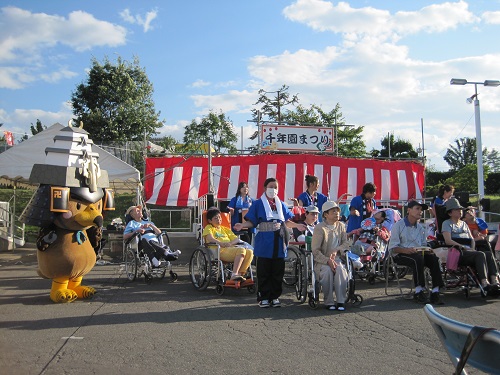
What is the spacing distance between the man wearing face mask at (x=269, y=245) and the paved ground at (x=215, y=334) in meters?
0.26

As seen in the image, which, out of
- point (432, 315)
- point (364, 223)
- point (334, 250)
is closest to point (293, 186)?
point (364, 223)

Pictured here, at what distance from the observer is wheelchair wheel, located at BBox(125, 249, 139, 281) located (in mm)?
8992

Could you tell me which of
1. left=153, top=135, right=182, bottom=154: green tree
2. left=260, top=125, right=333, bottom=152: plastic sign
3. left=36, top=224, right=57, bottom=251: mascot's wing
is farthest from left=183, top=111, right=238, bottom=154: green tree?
left=36, top=224, right=57, bottom=251: mascot's wing

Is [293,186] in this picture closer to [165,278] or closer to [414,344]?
[165,278]

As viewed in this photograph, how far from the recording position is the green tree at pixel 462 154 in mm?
41469

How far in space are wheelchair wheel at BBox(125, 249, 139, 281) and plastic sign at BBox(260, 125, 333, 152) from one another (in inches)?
269

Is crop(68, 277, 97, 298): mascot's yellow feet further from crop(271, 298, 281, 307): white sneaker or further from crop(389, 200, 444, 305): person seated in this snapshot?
crop(389, 200, 444, 305): person seated

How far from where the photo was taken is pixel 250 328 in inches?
221

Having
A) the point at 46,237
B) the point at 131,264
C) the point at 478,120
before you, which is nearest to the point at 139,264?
the point at 131,264

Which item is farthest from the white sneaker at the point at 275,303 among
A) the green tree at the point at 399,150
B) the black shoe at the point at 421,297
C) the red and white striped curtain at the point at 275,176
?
the green tree at the point at 399,150

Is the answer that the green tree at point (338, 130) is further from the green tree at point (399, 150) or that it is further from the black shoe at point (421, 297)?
the black shoe at point (421, 297)

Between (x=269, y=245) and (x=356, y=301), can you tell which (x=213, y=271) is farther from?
(x=356, y=301)

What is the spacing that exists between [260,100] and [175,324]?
79.6ft

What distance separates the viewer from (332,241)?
22.4 ft
